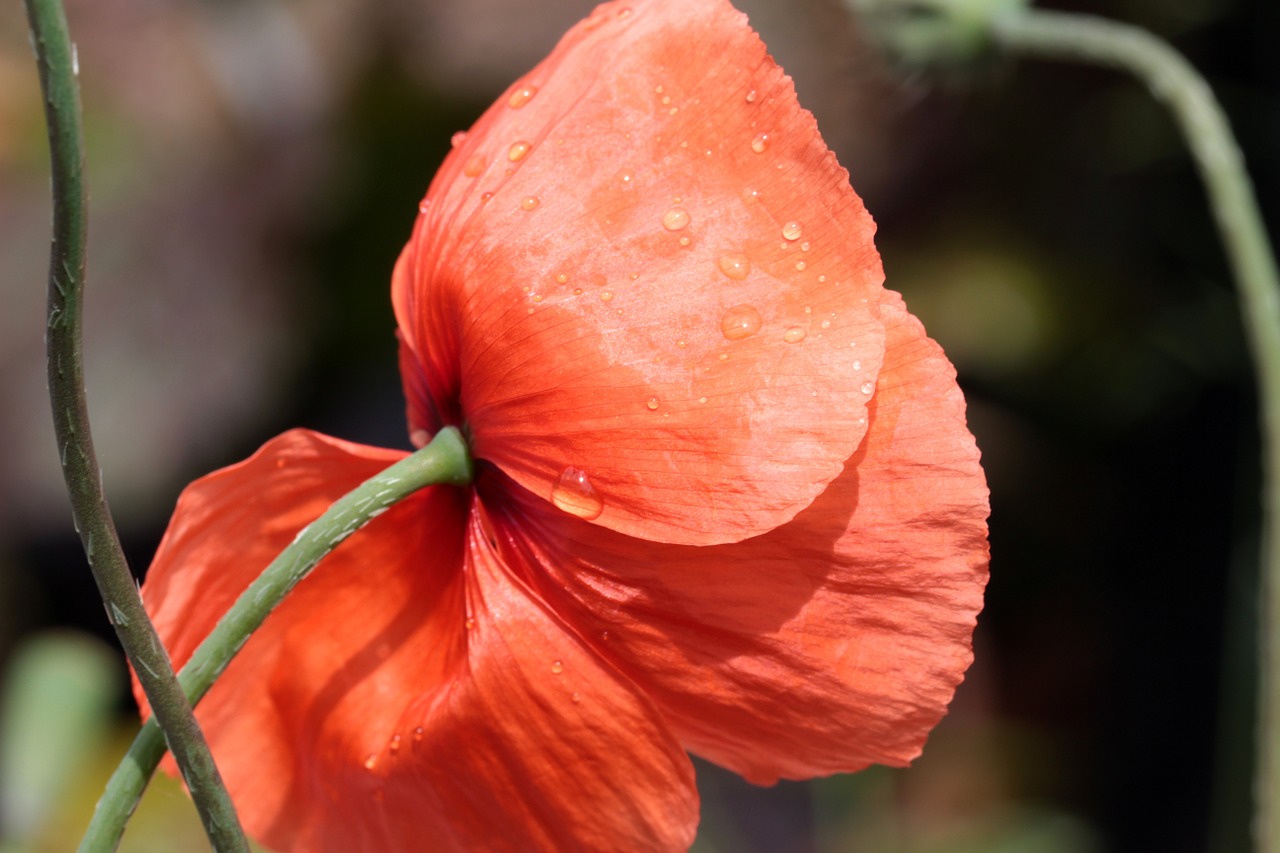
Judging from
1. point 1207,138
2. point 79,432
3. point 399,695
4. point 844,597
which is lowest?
point 399,695

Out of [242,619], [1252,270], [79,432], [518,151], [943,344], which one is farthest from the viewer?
[943,344]

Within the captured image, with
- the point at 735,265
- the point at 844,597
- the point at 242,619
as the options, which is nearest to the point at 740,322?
the point at 735,265

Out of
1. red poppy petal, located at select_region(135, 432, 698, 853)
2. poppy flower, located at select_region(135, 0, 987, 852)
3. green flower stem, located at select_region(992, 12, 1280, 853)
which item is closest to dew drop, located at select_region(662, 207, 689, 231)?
poppy flower, located at select_region(135, 0, 987, 852)

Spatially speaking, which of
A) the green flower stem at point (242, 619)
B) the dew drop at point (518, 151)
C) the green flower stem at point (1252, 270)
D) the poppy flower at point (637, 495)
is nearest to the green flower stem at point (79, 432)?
the green flower stem at point (242, 619)

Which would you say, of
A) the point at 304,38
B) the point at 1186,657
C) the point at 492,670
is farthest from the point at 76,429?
the point at 304,38

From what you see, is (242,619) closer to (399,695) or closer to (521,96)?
(399,695)
